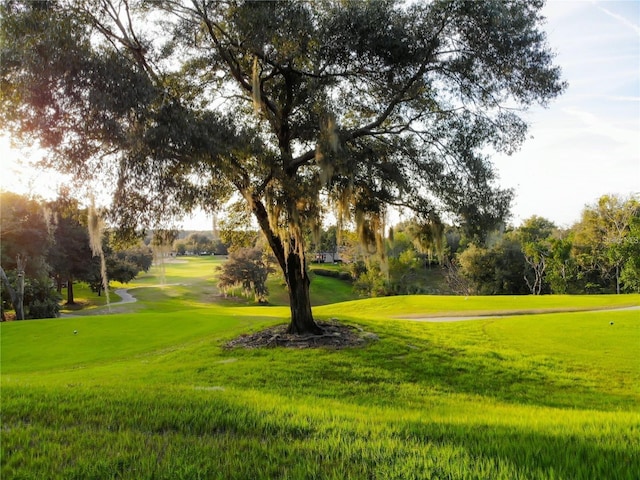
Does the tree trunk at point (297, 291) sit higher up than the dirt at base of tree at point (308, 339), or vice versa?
the tree trunk at point (297, 291)

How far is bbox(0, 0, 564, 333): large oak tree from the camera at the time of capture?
22.4ft

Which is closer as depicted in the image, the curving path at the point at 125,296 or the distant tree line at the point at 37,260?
the distant tree line at the point at 37,260

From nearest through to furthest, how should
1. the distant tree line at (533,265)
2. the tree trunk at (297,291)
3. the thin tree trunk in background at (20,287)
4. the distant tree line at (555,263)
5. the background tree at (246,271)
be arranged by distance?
1. the tree trunk at (297,291)
2. the thin tree trunk in background at (20,287)
3. the distant tree line at (555,263)
4. the distant tree line at (533,265)
5. the background tree at (246,271)

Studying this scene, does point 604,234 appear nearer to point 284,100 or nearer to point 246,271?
point 246,271

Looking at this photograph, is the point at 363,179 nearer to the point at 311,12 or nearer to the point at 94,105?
the point at 311,12

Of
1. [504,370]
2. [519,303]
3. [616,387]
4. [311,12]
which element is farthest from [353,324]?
[519,303]

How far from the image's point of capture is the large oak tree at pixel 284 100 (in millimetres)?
6812

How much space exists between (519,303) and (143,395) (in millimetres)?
21775

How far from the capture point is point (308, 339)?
1161 cm

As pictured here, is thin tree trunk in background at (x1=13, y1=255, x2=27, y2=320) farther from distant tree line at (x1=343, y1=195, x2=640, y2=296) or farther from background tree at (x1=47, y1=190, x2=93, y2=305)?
distant tree line at (x1=343, y1=195, x2=640, y2=296)

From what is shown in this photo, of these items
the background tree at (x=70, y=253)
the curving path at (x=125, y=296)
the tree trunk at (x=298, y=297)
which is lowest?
the curving path at (x=125, y=296)

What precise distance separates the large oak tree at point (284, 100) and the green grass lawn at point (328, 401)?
11.3 ft

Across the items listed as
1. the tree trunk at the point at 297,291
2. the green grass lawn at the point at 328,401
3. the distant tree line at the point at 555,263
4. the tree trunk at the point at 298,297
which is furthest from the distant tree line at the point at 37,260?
the distant tree line at the point at 555,263

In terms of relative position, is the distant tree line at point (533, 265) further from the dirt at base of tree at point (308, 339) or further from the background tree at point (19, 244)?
the dirt at base of tree at point (308, 339)
